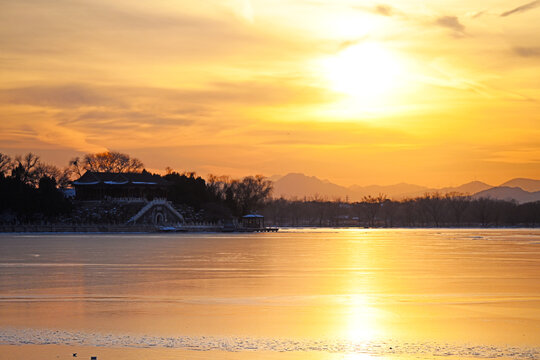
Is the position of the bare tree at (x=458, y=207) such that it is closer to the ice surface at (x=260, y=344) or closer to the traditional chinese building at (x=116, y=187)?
the traditional chinese building at (x=116, y=187)

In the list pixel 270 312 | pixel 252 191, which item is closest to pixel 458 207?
pixel 252 191

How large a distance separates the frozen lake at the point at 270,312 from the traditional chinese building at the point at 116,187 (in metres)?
82.6

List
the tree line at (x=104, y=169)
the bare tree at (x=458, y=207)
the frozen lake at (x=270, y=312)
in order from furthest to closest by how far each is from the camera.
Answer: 1. the bare tree at (x=458, y=207)
2. the tree line at (x=104, y=169)
3. the frozen lake at (x=270, y=312)

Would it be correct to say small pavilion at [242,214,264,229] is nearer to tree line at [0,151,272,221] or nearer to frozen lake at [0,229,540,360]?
tree line at [0,151,272,221]

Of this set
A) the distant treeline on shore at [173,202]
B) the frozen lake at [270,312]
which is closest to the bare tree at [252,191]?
the distant treeline on shore at [173,202]

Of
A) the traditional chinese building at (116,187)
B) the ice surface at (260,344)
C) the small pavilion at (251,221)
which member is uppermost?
the traditional chinese building at (116,187)

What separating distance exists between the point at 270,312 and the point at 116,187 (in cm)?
9971

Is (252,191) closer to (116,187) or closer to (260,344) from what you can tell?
(116,187)

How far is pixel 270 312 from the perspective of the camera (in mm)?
19781

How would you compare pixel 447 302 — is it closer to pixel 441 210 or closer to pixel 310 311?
pixel 310 311

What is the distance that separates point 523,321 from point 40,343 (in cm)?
1131

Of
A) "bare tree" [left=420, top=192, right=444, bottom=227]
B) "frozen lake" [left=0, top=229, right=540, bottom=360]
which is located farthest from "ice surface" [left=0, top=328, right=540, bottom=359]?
"bare tree" [left=420, top=192, right=444, bottom=227]

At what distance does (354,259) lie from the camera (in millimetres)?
41406

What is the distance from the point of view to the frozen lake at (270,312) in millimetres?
14867
